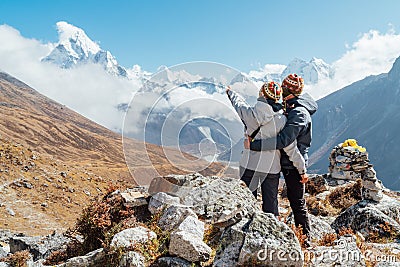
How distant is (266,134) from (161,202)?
2.72 metres

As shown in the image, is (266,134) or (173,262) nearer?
(173,262)

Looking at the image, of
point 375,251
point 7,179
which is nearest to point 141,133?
point 375,251

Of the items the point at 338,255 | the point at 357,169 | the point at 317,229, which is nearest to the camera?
the point at 338,255

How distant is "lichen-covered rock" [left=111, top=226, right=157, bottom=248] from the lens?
5.74m

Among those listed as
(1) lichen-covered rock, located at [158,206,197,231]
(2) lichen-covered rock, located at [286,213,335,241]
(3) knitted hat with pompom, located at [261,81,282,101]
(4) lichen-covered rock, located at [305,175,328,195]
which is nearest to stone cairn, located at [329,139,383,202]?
(4) lichen-covered rock, located at [305,175,328,195]

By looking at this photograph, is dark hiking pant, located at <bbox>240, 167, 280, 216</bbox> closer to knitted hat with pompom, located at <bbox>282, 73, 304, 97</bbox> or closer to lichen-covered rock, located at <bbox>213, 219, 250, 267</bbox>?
lichen-covered rock, located at <bbox>213, 219, 250, 267</bbox>

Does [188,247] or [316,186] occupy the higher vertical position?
[316,186]

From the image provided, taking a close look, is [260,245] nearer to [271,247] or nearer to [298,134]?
[271,247]

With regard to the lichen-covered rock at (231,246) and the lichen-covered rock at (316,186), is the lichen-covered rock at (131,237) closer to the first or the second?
the lichen-covered rock at (231,246)

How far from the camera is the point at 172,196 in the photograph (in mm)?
7309

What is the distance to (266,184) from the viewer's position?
6438 mm

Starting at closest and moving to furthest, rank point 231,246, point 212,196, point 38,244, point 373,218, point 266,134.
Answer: point 231,246, point 266,134, point 212,196, point 373,218, point 38,244

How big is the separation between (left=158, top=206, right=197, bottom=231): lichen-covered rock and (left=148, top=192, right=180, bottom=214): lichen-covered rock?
0.51 m

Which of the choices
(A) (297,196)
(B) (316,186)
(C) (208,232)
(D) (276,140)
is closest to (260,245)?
(C) (208,232)
